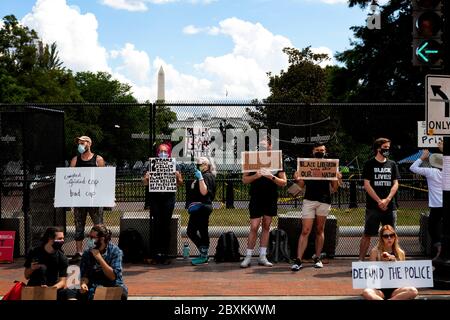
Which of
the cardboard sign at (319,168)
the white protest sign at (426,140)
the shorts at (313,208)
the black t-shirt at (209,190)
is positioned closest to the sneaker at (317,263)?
the shorts at (313,208)

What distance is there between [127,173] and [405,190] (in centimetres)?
773

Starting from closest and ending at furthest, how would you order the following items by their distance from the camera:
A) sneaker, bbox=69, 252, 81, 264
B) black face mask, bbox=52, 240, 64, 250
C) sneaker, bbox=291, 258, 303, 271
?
black face mask, bbox=52, 240, 64, 250, sneaker, bbox=291, 258, 303, 271, sneaker, bbox=69, 252, 81, 264

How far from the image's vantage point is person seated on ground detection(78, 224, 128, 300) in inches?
270

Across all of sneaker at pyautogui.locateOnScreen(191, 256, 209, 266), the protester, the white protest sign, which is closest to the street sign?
the white protest sign

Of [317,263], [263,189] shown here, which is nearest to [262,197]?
[263,189]

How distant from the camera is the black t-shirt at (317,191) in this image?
1003cm

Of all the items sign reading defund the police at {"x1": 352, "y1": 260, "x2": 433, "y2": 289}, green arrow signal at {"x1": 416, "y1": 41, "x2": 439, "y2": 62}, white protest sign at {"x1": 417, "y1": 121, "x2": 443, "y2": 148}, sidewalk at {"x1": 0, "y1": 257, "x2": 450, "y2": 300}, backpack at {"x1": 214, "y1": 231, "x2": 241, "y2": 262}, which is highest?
green arrow signal at {"x1": 416, "y1": 41, "x2": 439, "y2": 62}

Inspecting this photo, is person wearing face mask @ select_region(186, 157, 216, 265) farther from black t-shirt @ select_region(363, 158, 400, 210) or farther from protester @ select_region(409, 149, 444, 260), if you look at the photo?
protester @ select_region(409, 149, 444, 260)

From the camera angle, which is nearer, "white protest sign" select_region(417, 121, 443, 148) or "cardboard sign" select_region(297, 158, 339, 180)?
"white protest sign" select_region(417, 121, 443, 148)

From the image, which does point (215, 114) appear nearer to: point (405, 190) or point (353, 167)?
point (353, 167)

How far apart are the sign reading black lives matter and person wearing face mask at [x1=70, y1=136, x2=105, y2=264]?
0.90 m

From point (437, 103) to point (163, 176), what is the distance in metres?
4.53
